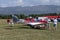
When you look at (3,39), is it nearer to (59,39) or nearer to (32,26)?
(59,39)

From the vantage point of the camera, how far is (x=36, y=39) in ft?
51.2

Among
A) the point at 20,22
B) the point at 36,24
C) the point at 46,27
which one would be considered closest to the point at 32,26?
the point at 36,24

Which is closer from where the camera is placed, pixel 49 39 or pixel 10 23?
pixel 49 39

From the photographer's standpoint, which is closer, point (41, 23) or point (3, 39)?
point (3, 39)

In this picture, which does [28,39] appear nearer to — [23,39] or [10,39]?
[23,39]

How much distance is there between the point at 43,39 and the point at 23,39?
1498 millimetres

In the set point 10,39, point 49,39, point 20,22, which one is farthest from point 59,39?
point 20,22

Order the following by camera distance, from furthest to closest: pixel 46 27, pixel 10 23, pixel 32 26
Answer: pixel 10 23, pixel 32 26, pixel 46 27

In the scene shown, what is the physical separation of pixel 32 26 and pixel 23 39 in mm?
13304

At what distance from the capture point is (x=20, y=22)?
1583 inches

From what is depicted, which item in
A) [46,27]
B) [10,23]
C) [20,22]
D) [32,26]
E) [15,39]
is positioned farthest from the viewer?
[20,22]

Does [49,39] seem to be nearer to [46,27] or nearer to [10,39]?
[10,39]

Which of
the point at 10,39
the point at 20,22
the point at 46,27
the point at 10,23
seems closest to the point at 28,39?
the point at 10,39

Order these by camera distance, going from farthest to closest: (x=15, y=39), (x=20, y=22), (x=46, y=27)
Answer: (x=20, y=22)
(x=46, y=27)
(x=15, y=39)
